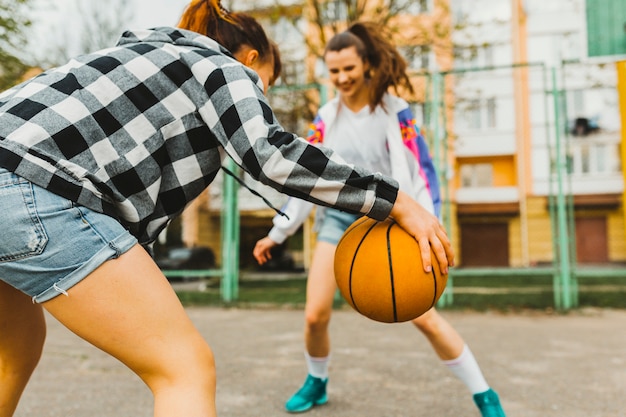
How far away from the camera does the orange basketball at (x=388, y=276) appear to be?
1861 millimetres

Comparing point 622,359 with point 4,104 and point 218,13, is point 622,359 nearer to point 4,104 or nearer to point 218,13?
point 218,13

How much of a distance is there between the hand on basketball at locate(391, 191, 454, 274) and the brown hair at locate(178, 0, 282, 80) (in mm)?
698

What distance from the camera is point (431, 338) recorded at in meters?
2.89

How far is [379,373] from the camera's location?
4.14 m

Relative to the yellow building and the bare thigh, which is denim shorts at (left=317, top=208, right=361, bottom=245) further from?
the yellow building

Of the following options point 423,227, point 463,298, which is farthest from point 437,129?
point 423,227

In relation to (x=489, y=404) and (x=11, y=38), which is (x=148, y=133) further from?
(x=11, y=38)

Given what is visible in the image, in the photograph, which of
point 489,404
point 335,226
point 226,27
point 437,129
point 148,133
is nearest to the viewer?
point 148,133

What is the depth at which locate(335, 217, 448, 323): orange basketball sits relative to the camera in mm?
1861

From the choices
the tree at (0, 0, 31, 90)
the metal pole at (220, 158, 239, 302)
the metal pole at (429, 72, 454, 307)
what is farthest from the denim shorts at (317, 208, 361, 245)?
the tree at (0, 0, 31, 90)

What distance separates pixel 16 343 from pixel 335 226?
5.83ft

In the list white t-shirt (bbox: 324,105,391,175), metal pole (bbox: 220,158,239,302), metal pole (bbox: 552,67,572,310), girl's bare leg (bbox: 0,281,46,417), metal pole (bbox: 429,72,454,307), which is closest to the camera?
girl's bare leg (bbox: 0,281,46,417)

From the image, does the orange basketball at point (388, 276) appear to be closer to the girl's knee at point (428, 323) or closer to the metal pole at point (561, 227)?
the girl's knee at point (428, 323)

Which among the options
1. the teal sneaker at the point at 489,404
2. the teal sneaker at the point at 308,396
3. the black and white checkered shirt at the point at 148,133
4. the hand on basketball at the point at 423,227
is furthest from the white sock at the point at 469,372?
the black and white checkered shirt at the point at 148,133
